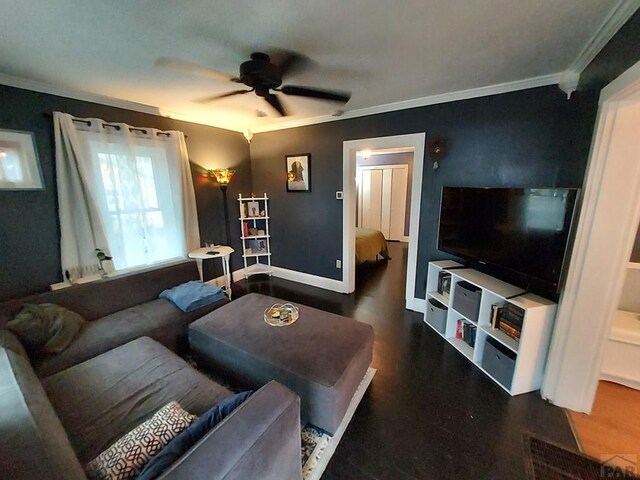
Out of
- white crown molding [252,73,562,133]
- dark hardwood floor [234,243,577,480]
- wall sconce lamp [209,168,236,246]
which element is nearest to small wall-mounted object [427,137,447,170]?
white crown molding [252,73,562,133]

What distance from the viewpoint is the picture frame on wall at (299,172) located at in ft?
11.8

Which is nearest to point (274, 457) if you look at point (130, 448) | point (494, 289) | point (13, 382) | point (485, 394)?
point (130, 448)

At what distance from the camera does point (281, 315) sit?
206 cm

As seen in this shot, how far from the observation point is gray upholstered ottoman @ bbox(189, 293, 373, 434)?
1457mm

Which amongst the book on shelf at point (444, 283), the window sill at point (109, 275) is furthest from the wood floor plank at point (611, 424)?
the window sill at point (109, 275)

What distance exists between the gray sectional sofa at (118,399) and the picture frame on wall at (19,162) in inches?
38.4

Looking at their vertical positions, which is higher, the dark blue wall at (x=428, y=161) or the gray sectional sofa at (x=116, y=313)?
the dark blue wall at (x=428, y=161)

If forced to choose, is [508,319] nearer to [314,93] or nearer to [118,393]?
[314,93]

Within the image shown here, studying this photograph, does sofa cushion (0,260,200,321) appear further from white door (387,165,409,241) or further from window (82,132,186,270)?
white door (387,165,409,241)

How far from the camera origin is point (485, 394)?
6.03ft

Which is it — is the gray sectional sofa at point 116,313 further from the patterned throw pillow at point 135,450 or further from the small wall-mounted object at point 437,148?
the small wall-mounted object at point 437,148

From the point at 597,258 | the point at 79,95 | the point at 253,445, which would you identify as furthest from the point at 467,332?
the point at 79,95

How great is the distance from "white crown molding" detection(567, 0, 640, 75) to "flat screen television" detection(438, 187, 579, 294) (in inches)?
34.0

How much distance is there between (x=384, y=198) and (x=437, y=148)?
4284 mm
